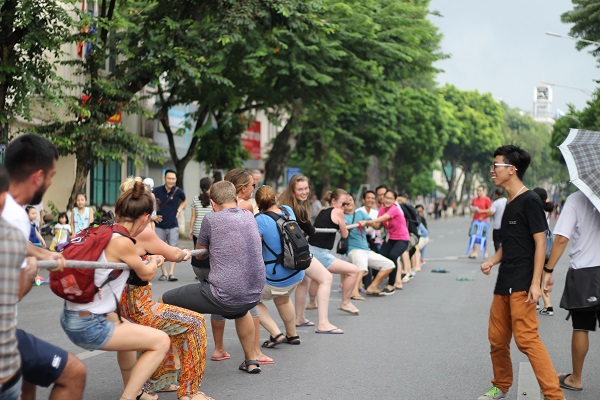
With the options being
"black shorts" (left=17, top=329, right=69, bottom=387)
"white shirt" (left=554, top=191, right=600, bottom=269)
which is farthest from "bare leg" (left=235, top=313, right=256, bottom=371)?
"black shorts" (left=17, top=329, right=69, bottom=387)

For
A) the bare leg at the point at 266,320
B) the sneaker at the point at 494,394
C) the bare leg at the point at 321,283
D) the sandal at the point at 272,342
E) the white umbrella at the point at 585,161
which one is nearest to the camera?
the white umbrella at the point at 585,161

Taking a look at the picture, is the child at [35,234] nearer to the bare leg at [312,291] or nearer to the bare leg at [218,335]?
the bare leg at [312,291]

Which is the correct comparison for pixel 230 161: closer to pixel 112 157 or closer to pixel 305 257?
pixel 112 157

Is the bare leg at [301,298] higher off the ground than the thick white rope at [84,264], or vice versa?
the thick white rope at [84,264]

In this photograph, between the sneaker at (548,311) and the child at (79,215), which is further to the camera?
the child at (79,215)

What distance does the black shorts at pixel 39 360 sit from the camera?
13.6ft

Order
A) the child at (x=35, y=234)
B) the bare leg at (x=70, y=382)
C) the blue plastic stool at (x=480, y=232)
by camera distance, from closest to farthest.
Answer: the bare leg at (x=70, y=382), the child at (x=35, y=234), the blue plastic stool at (x=480, y=232)

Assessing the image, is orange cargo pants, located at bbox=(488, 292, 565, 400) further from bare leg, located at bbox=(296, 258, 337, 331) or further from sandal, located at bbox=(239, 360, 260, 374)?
bare leg, located at bbox=(296, 258, 337, 331)

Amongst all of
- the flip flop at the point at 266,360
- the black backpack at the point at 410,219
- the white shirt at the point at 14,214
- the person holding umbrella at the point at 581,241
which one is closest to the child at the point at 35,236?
the black backpack at the point at 410,219

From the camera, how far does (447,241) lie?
109ft

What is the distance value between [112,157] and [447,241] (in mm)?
17336

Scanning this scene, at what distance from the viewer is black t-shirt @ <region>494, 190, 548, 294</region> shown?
6289 mm

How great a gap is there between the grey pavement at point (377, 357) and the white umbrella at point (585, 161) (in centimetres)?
157

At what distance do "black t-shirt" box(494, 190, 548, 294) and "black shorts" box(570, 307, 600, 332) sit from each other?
2.69ft
